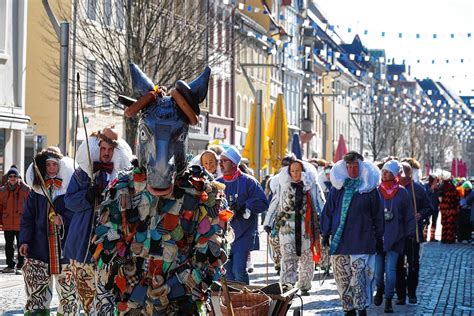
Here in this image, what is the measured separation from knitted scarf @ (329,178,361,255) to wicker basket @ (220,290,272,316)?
4017mm

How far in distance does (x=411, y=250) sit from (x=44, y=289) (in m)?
6.05

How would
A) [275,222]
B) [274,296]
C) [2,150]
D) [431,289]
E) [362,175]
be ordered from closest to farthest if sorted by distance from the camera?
1. [274,296]
2. [362,175]
3. [275,222]
4. [431,289]
5. [2,150]

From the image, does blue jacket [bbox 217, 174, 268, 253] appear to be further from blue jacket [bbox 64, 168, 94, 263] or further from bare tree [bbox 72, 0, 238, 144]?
bare tree [bbox 72, 0, 238, 144]

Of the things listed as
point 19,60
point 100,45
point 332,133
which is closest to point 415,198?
point 100,45

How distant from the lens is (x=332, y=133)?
8662 centimetres

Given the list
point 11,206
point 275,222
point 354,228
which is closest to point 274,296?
point 354,228

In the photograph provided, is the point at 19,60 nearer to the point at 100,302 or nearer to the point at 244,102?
the point at 100,302

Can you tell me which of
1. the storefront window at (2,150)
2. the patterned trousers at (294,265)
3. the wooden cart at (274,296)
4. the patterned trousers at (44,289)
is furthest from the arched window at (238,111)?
the wooden cart at (274,296)

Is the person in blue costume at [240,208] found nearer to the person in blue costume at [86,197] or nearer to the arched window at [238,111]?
the person in blue costume at [86,197]

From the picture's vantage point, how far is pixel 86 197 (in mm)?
9336

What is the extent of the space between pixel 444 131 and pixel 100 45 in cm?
7922

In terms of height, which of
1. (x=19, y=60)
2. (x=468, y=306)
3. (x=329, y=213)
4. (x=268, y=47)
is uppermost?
(x=268, y=47)

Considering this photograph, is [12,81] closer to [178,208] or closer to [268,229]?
[268,229]

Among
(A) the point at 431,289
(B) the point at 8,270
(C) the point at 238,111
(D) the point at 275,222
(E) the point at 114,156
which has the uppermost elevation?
(C) the point at 238,111
